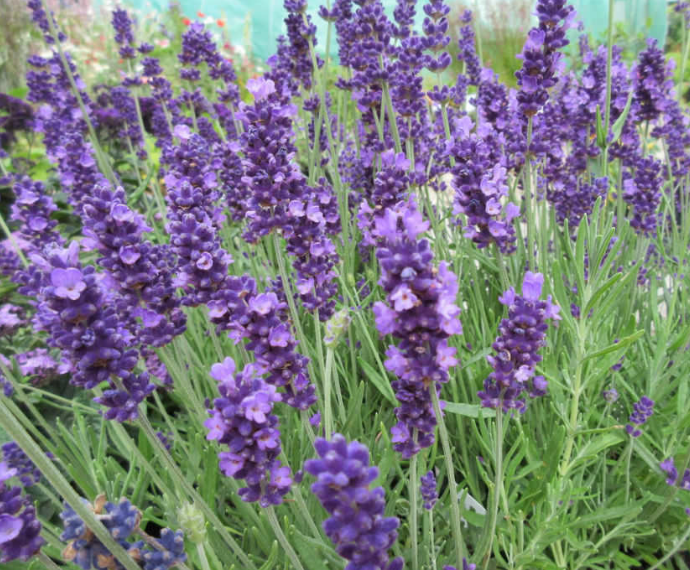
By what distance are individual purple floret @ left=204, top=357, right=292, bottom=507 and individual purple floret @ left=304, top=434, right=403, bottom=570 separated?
231 mm

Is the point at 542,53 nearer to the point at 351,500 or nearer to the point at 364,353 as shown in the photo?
the point at 364,353

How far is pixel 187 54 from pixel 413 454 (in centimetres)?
280

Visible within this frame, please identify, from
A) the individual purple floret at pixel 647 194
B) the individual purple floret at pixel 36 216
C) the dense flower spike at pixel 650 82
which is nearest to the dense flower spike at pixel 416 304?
the individual purple floret at pixel 36 216

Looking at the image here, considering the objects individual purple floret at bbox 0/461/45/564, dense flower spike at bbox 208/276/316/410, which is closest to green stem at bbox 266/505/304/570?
dense flower spike at bbox 208/276/316/410

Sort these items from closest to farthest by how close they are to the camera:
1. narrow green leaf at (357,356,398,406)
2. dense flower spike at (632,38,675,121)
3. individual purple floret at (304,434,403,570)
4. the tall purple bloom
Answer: individual purple floret at (304,434,403,570)
narrow green leaf at (357,356,398,406)
dense flower spike at (632,38,675,121)
the tall purple bloom

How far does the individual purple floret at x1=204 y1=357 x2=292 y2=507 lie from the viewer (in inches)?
38.6

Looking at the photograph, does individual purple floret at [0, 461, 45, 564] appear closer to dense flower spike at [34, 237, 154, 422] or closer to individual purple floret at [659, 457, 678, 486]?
dense flower spike at [34, 237, 154, 422]

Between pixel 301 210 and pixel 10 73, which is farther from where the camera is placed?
pixel 10 73

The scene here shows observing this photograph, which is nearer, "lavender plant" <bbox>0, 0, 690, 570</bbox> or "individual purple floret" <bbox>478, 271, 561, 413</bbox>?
"lavender plant" <bbox>0, 0, 690, 570</bbox>

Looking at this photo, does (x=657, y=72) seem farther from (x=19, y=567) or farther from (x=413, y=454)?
(x=19, y=567)

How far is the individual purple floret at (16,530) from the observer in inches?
37.7

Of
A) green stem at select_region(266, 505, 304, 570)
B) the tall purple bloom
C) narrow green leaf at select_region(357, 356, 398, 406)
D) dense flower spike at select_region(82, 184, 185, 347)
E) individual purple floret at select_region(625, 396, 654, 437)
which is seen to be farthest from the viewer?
the tall purple bloom

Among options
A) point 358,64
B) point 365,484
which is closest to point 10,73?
point 358,64

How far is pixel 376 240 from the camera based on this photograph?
1.89 m
